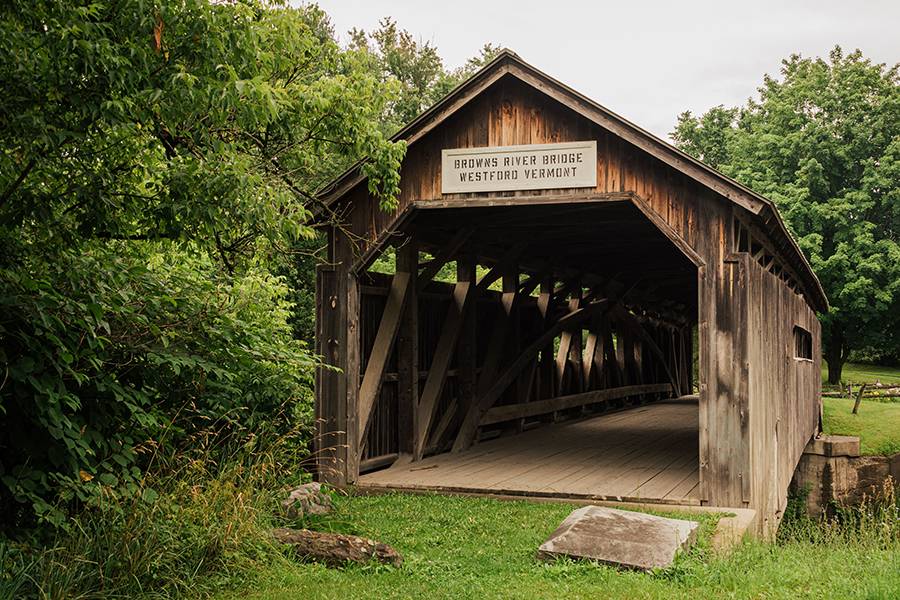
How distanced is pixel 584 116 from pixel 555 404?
7153 millimetres

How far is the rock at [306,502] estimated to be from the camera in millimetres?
6727

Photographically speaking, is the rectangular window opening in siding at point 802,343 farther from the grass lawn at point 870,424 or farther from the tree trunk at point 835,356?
the tree trunk at point 835,356

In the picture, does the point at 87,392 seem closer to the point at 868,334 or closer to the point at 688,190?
the point at 688,190

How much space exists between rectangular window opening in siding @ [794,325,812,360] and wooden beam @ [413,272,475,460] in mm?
7005

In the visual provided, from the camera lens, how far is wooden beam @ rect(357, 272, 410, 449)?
934 centimetres

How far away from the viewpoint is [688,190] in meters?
8.12

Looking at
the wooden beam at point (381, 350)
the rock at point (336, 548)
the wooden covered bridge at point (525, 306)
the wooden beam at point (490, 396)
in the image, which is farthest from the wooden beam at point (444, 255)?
the rock at point (336, 548)

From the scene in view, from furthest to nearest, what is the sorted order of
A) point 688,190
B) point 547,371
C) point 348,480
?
point 547,371
point 348,480
point 688,190

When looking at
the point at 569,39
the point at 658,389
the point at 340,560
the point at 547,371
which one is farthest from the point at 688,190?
the point at 569,39

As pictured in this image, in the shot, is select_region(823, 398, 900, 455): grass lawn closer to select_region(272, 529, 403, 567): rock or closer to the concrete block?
the concrete block

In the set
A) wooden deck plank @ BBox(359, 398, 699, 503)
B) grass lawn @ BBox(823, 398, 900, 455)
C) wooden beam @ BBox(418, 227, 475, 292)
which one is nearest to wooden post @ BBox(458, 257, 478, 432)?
wooden beam @ BBox(418, 227, 475, 292)

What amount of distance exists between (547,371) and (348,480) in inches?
258

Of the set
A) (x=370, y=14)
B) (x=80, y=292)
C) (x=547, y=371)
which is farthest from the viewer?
(x=370, y=14)

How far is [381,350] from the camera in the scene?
9.62m
